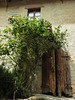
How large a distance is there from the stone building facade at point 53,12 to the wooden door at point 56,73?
1.02ft

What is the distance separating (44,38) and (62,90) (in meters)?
2.50

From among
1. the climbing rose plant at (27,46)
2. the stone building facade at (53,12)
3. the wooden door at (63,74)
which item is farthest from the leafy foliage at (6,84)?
the wooden door at (63,74)

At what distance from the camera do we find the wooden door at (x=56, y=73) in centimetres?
456

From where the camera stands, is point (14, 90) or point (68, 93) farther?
point (68, 93)

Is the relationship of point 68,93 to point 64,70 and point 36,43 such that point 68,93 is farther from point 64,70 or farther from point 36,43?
point 36,43

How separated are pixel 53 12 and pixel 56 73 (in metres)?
3.60

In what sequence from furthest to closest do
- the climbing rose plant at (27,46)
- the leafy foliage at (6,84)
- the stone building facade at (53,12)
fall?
the stone building facade at (53,12)
the climbing rose plant at (27,46)
the leafy foliage at (6,84)

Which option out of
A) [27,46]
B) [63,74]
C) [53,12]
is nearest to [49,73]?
[63,74]

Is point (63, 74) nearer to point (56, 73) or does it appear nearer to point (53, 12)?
point (56, 73)

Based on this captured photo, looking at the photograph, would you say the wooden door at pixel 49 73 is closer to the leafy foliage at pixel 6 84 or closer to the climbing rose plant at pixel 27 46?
the climbing rose plant at pixel 27 46

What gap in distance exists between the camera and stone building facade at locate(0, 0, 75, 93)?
5.28 metres

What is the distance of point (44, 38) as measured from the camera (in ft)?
14.5

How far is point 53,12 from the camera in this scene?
6.01 meters

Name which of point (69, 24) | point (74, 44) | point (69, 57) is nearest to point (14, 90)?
point (69, 57)
